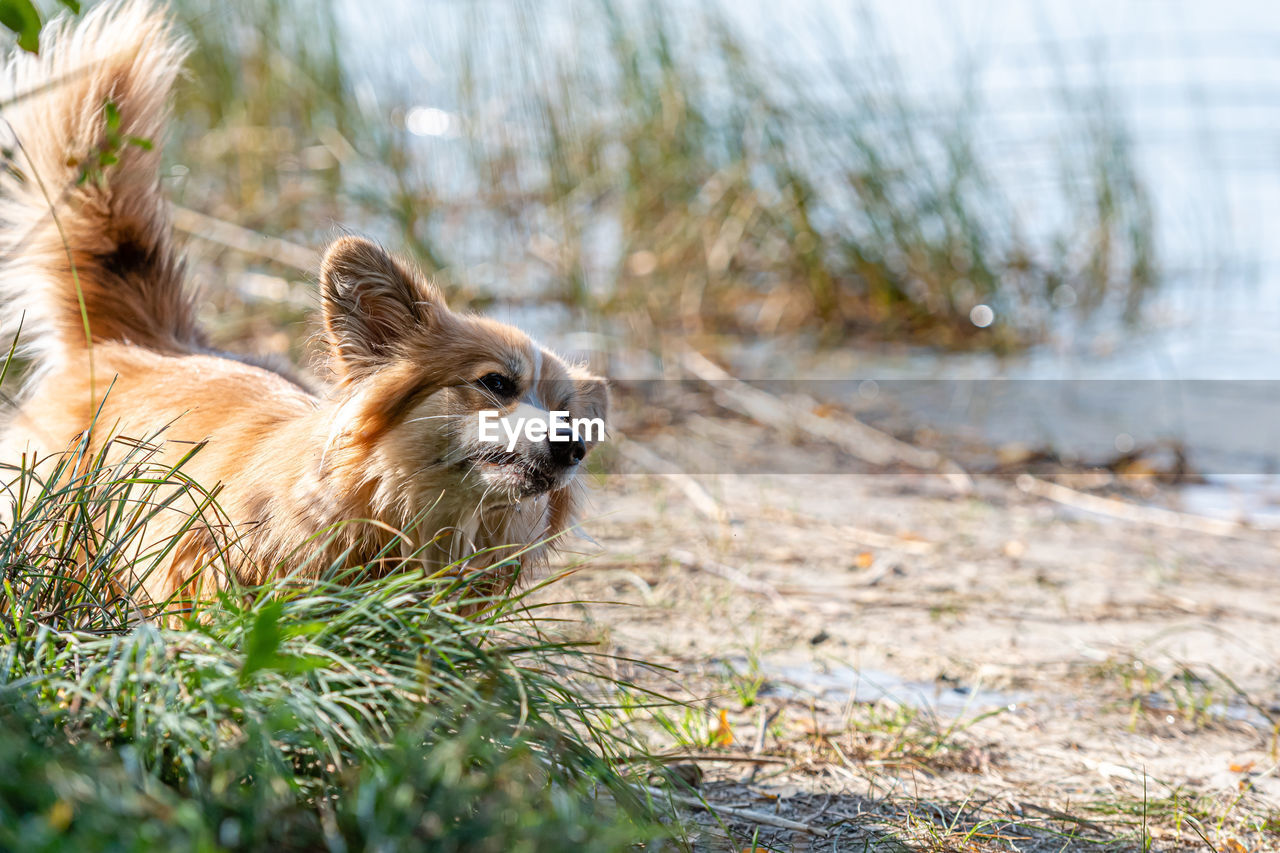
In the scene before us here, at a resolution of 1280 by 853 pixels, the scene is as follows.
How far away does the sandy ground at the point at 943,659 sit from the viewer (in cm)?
249

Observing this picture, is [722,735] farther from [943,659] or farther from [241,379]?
[241,379]

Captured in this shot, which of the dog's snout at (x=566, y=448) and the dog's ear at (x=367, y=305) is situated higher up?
the dog's ear at (x=367, y=305)

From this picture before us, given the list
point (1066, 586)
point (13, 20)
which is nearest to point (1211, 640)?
point (1066, 586)

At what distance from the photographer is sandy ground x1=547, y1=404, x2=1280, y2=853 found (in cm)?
249

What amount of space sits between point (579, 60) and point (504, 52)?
597 mm

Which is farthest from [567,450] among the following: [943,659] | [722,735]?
[943,659]

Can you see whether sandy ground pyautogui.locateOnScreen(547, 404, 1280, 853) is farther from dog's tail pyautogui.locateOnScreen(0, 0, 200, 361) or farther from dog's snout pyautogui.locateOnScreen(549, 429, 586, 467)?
dog's tail pyautogui.locateOnScreen(0, 0, 200, 361)

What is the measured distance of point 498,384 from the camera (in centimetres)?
266

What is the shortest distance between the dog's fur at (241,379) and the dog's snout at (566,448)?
0.05 feet

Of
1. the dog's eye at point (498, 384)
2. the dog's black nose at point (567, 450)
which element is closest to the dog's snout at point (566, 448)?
the dog's black nose at point (567, 450)

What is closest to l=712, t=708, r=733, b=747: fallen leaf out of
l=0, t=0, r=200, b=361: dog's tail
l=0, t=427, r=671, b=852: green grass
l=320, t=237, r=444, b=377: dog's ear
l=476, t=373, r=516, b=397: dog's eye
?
l=0, t=427, r=671, b=852: green grass

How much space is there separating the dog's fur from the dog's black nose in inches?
0.5

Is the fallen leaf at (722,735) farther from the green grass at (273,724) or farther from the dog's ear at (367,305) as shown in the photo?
the dog's ear at (367,305)

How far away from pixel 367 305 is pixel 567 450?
608mm
